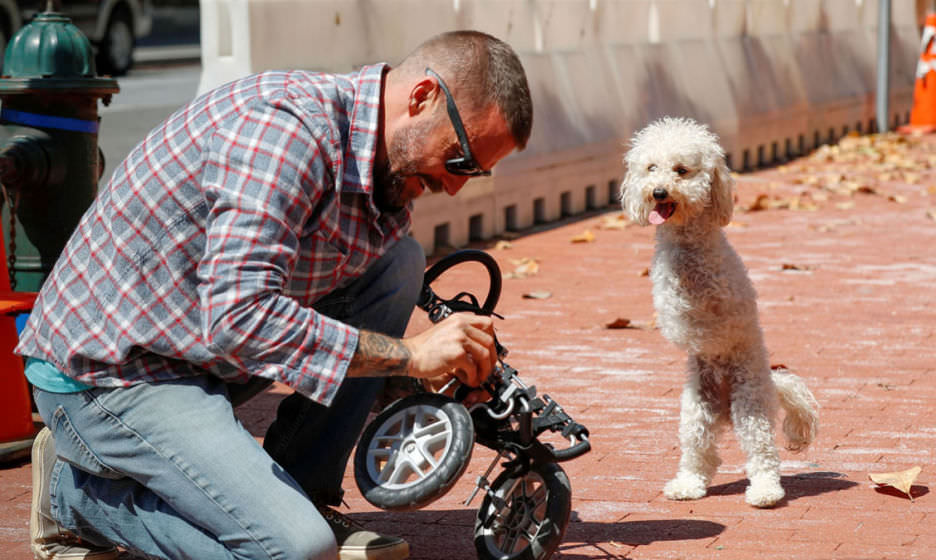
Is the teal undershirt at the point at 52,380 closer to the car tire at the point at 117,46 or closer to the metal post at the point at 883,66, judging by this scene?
the metal post at the point at 883,66

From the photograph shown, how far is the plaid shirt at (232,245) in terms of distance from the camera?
3154mm

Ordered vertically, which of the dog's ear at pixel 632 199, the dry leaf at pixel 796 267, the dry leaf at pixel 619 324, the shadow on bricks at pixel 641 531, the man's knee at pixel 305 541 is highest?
the dog's ear at pixel 632 199

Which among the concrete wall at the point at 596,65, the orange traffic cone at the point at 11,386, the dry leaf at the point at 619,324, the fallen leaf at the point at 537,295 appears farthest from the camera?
the concrete wall at the point at 596,65

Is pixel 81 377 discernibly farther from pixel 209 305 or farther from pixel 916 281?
pixel 916 281

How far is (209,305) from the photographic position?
317 centimetres

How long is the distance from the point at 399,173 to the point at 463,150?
0.21 meters

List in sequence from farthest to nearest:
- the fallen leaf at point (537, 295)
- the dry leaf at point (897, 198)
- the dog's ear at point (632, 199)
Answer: the dry leaf at point (897, 198), the fallen leaf at point (537, 295), the dog's ear at point (632, 199)

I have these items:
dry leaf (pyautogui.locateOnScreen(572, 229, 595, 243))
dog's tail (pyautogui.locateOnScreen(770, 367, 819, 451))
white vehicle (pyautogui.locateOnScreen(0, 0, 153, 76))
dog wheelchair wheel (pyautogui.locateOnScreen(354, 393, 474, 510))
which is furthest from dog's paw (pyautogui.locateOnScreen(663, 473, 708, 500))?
white vehicle (pyautogui.locateOnScreen(0, 0, 153, 76))

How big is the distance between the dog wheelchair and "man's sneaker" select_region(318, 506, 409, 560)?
9.3 inches

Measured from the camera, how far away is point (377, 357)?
328 cm

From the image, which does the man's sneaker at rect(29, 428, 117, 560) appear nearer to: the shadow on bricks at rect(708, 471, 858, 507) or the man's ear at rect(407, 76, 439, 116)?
the man's ear at rect(407, 76, 439, 116)

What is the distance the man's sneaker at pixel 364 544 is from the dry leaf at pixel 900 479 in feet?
5.02

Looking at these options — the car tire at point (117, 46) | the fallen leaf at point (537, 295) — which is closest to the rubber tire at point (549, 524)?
the fallen leaf at point (537, 295)

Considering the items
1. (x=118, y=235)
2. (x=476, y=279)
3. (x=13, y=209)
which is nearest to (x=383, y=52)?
(x=476, y=279)
